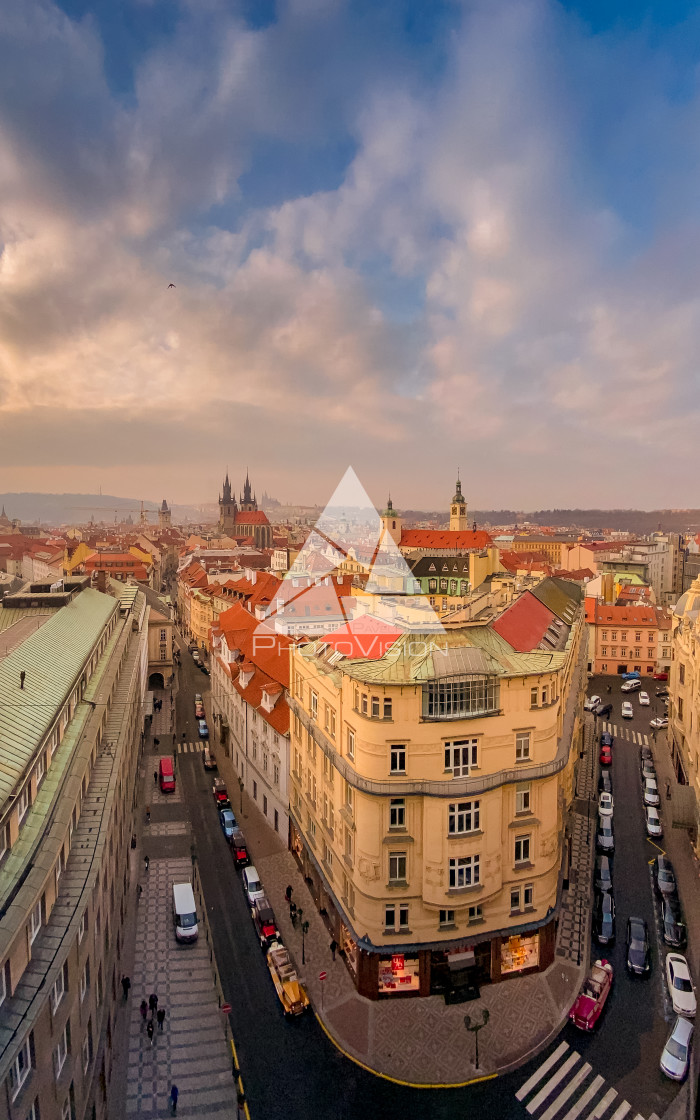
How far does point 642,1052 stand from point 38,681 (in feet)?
90.7

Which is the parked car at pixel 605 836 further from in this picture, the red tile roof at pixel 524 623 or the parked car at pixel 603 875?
the red tile roof at pixel 524 623

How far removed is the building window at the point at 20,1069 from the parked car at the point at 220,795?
29.5 m

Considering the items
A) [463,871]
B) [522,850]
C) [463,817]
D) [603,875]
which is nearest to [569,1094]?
[463,871]

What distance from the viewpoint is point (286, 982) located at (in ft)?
88.6

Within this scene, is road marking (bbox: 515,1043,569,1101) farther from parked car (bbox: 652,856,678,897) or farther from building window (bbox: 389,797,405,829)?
parked car (bbox: 652,856,678,897)

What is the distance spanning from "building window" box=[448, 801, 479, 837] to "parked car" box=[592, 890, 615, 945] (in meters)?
11.4

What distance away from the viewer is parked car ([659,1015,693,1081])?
76.2 ft

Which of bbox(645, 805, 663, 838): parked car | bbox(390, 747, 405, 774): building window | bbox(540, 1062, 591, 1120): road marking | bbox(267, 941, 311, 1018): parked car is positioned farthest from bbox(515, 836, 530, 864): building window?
bbox(645, 805, 663, 838): parked car

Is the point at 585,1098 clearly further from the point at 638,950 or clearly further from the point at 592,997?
the point at 638,950

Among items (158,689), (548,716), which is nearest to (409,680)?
(548,716)

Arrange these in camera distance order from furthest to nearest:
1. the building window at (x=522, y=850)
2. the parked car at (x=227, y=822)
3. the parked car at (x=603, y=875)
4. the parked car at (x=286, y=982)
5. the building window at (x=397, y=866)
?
the parked car at (x=227, y=822)
the parked car at (x=603, y=875)
the building window at (x=522, y=850)
the building window at (x=397, y=866)
the parked car at (x=286, y=982)

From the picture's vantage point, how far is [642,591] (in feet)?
322

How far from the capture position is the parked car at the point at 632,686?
73188 millimetres

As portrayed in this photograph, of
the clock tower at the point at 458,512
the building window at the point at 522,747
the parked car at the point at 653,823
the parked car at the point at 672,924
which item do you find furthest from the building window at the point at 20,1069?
the clock tower at the point at 458,512
